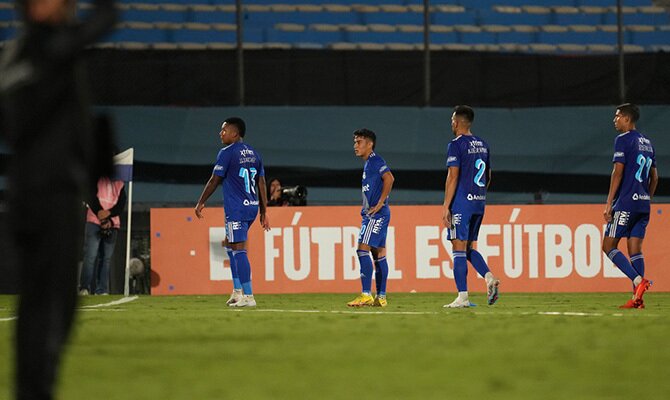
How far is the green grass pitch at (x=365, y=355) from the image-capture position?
17.6ft

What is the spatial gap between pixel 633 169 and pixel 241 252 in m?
4.58

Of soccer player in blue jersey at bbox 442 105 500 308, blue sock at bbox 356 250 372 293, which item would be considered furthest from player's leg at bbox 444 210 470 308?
blue sock at bbox 356 250 372 293

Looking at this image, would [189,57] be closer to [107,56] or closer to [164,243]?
[107,56]

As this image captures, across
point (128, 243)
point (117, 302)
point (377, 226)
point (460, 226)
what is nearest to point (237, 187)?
point (377, 226)

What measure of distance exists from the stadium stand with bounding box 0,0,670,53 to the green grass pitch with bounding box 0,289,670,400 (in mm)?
12600

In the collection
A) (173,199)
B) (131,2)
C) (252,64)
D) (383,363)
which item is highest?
(131,2)

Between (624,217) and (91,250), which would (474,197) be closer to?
(624,217)

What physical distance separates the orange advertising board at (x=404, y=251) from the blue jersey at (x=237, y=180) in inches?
132

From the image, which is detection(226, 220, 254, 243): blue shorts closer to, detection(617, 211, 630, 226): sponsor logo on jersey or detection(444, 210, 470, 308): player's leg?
detection(444, 210, 470, 308): player's leg

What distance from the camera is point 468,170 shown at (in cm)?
1298

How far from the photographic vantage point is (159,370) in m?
6.18

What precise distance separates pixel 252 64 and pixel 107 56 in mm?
2339

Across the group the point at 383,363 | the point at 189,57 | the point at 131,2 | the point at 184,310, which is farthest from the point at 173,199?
the point at 383,363

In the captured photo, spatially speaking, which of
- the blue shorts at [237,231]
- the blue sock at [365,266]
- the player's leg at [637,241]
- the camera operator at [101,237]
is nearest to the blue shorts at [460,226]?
the blue sock at [365,266]
